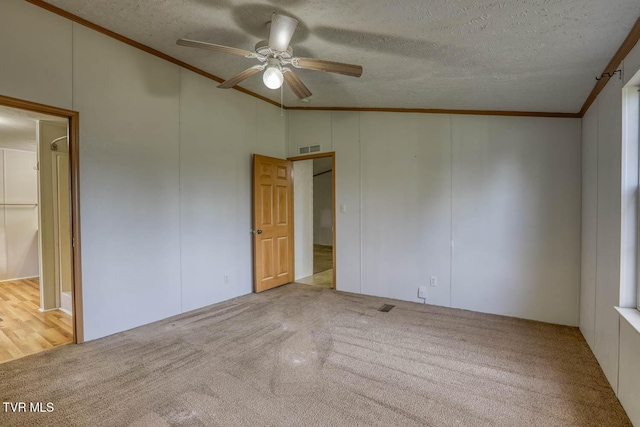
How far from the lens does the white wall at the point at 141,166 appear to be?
2.63 metres

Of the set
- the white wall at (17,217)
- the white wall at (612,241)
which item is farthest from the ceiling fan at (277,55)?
the white wall at (17,217)

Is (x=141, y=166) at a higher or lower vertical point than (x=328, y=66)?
lower

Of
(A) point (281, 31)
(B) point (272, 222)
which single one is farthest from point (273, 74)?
(B) point (272, 222)

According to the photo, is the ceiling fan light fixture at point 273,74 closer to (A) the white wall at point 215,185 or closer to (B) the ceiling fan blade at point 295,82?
(B) the ceiling fan blade at point 295,82

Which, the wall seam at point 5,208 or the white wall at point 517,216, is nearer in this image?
the white wall at point 517,216

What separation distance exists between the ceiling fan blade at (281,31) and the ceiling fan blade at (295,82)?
0.72 ft

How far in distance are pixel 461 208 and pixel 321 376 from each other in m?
2.62

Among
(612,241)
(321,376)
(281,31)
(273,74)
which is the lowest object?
(321,376)

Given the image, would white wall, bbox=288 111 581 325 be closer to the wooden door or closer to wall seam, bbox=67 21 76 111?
the wooden door

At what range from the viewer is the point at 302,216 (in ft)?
18.0

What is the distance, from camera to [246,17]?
2395 millimetres

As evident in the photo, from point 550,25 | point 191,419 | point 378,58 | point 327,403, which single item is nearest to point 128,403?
point 191,419

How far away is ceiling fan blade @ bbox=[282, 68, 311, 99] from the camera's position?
2.59m

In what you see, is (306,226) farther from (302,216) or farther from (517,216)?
(517,216)
